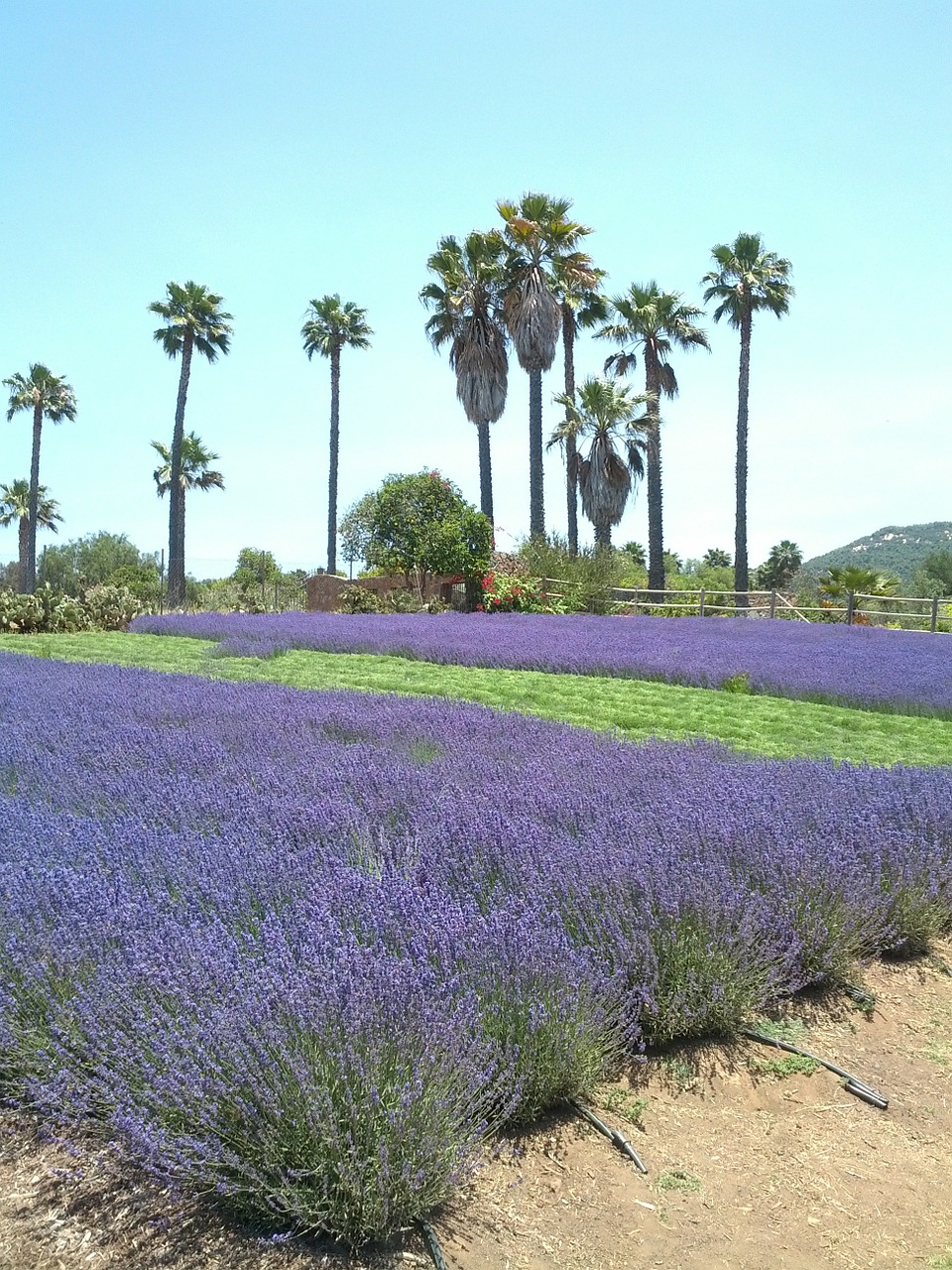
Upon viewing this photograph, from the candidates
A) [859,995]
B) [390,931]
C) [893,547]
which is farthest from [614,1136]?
[893,547]

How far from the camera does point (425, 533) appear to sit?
25.9 meters

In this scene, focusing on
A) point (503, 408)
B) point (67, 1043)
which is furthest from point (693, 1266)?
point (503, 408)

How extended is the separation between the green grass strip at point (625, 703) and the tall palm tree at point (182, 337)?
16005 millimetres

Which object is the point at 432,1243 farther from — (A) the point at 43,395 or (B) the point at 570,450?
(A) the point at 43,395

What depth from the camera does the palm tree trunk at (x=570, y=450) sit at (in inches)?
1176

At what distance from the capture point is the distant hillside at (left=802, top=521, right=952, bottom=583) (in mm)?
95500

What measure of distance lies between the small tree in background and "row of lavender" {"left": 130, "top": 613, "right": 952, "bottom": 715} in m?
4.17

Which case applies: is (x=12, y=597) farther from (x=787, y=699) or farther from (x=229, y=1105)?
(x=229, y=1105)

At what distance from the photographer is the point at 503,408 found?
2920 cm

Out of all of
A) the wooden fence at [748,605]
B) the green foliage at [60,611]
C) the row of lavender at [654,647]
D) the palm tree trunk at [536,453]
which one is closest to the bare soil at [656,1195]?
the row of lavender at [654,647]

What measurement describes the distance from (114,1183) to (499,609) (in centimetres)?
2201

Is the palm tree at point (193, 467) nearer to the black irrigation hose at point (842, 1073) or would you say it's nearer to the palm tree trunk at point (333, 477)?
the palm tree trunk at point (333, 477)

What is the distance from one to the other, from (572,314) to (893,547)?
3348 inches

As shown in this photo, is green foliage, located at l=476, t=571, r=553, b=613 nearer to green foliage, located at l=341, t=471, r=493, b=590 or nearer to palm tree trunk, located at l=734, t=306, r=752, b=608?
green foliage, located at l=341, t=471, r=493, b=590
